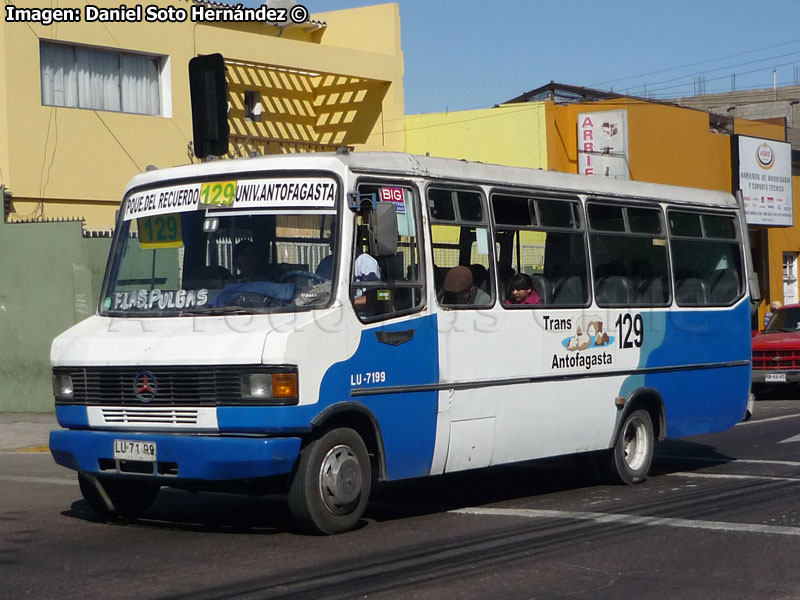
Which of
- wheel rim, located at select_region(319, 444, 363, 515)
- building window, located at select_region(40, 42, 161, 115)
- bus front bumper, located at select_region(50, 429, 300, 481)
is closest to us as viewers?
bus front bumper, located at select_region(50, 429, 300, 481)

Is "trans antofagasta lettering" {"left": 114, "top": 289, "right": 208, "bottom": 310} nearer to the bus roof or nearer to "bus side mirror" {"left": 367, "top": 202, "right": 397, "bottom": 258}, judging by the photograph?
the bus roof

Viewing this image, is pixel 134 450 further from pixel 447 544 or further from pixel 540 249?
pixel 540 249

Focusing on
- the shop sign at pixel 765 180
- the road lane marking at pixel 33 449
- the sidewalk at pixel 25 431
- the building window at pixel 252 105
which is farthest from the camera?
the shop sign at pixel 765 180

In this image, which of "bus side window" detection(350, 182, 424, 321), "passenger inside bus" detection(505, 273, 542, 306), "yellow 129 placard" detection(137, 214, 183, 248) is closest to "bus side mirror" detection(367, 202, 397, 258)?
"bus side window" detection(350, 182, 424, 321)

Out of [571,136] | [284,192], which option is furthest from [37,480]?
[571,136]

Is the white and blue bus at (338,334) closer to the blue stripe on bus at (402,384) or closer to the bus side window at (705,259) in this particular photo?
the blue stripe on bus at (402,384)

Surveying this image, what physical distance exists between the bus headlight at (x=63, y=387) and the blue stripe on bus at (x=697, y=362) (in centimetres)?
497

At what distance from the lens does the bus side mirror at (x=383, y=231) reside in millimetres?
8445

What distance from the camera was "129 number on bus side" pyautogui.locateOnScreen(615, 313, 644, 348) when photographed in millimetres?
11141

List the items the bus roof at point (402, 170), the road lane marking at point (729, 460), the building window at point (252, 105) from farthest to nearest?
the building window at point (252, 105)
the road lane marking at point (729, 460)
the bus roof at point (402, 170)

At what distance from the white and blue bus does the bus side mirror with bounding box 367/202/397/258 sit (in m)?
0.01

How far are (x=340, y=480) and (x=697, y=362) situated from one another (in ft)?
16.6

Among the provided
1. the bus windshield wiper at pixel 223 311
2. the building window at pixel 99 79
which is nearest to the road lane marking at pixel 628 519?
the bus windshield wiper at pixel 223 311

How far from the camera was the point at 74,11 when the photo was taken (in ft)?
69.5
